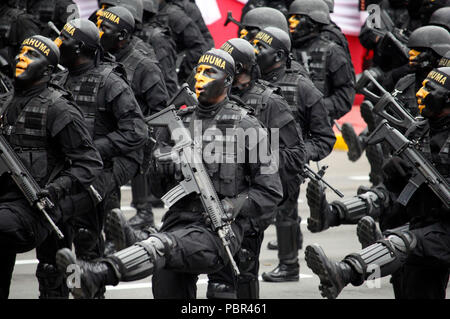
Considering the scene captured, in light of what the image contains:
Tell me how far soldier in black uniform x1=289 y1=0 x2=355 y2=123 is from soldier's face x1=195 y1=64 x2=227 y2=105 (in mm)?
4011

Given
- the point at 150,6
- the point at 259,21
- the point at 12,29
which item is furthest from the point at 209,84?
the point at 12,29

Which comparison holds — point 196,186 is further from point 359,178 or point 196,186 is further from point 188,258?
point 359,178

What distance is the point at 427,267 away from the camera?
8547mm

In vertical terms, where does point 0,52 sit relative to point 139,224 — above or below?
above

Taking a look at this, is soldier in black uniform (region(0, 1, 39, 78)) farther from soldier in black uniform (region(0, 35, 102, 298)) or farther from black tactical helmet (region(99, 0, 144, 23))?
soldier in black uniform (region(0, 35, 102, 298))

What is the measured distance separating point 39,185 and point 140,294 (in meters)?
2.54

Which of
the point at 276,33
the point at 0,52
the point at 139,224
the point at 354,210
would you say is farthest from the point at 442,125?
the point at 0,52

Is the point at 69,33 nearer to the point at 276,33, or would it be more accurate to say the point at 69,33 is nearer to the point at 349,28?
the point at 276,33

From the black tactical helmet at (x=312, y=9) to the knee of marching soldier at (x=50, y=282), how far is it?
4.68 m

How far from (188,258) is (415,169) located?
2.03m

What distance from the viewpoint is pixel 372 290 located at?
10.8 metres
